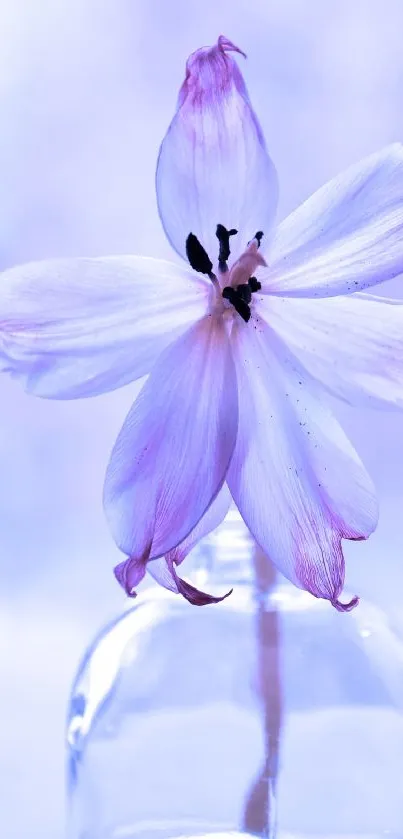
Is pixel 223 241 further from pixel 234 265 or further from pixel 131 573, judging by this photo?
pixel 131 573

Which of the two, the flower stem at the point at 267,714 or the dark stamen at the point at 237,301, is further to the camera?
the flower stem at the point at 267,714

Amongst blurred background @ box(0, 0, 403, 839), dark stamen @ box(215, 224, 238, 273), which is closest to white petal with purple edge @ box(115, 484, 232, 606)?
dark stamen @ box(215, 224, 238, 273)

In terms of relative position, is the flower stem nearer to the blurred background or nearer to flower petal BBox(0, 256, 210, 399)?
flower petal BBox(0, 256, 210, 399)

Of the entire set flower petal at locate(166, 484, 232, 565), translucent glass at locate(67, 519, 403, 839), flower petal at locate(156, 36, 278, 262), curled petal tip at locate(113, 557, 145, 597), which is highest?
flower petal at locate(156, 36, 278, 262)

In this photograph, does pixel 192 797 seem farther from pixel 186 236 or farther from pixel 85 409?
pixel 85 409

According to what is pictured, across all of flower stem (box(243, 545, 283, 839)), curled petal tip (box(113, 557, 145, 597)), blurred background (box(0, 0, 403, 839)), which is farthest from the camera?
blurred background (box(0, 0, 403, 839))

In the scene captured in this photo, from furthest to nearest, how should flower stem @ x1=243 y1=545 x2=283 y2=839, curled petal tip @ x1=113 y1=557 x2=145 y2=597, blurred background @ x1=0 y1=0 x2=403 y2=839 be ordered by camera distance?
blurred background @ x1=0 y1=0 x2=403 y2=839, flower stem @ x1=243 y1=545 x2=283 y2=839, curled petal tip @ x1=113 y1=557 x2=145 y2=597

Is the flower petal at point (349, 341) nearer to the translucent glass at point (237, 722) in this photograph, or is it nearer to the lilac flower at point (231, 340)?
the lilac flower at point (231, 340)

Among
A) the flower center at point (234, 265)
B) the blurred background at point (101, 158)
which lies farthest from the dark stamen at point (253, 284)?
the blurred background at point (101, 158)
